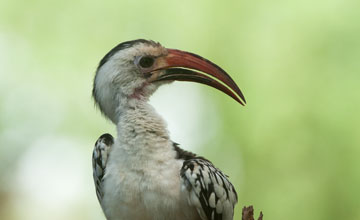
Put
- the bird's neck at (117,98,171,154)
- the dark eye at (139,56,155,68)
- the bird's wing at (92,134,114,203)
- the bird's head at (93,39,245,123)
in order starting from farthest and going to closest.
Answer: the dark eye at (139,56,155,68) → the bird's head at (93,39,245,123) → the bird's wing at (92,134,114,203) → the bird's neck at (117,98,171,154)

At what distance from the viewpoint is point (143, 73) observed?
6.52 meters

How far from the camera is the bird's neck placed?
233 inches

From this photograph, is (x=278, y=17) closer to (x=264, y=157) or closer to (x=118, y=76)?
(x=264, y=157)

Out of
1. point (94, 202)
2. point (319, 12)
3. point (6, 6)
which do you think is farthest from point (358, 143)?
point (6, 6)

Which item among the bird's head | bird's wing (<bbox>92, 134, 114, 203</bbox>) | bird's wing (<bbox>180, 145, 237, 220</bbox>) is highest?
the bird's head

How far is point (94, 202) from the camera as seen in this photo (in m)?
11.7

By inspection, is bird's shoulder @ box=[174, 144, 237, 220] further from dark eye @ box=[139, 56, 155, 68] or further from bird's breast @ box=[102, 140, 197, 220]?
dark eye @ box=[139, 56, 155, 68]

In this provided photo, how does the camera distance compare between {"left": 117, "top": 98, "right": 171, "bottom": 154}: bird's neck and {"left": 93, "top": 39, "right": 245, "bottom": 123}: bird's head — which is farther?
{"left": 93, "top": 39, "right": 245, "bottom": 123}: bird's head

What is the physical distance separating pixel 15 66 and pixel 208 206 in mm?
8457

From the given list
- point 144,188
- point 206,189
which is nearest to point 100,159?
point 144,188

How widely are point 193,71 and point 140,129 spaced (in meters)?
0.83

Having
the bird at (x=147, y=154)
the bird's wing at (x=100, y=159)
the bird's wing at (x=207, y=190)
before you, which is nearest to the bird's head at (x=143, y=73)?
the bird at (x=147, y=154)

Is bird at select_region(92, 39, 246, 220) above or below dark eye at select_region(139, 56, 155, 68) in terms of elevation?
below

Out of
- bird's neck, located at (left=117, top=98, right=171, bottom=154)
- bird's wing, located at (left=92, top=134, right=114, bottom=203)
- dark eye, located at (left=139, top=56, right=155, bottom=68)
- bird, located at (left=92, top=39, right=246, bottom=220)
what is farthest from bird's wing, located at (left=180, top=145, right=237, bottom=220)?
dark eye, located at (left=139, top=56, right=155, bottom=68)
